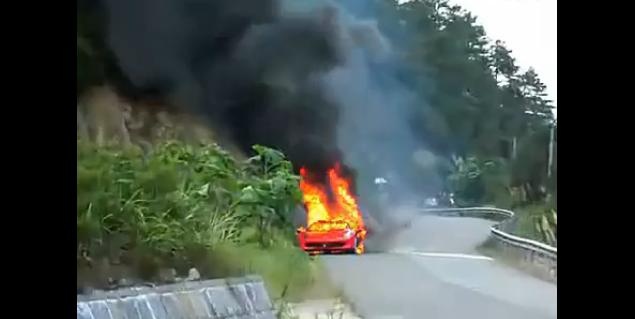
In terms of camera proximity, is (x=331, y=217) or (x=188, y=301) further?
(x=331, y=217)

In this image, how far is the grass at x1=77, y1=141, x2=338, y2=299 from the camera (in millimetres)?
1810

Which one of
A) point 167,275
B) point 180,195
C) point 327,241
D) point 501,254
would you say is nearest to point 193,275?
point 167,275

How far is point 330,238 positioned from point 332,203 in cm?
9

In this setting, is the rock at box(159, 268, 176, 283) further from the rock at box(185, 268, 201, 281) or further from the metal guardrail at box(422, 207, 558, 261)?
the metal guardrail at box(422, 207, 558, 261)

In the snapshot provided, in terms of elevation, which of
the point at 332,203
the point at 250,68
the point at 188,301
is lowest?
the point at 188,301

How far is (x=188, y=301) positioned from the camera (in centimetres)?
182

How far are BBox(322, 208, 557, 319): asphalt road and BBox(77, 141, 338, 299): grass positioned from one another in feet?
0.31

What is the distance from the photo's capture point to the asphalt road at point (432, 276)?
1.88m

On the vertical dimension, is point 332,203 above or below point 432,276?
above

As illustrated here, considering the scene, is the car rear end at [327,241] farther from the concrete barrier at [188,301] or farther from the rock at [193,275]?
the rock at [193,275]

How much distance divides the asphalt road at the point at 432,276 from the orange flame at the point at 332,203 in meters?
0.08

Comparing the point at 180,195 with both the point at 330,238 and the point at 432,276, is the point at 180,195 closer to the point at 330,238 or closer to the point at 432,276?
the point at 330,238

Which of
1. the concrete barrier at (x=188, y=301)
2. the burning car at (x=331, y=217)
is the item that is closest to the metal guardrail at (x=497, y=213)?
the burning car at (x=331, y=217)
